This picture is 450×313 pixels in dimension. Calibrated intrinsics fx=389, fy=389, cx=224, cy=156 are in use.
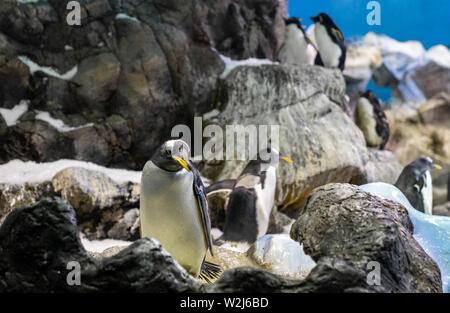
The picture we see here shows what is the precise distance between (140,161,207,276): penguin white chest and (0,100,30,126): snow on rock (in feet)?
8.68

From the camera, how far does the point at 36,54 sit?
14.4 feet

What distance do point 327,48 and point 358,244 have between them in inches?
208

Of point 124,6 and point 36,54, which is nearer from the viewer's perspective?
point 36,54

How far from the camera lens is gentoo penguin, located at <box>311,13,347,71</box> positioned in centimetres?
618

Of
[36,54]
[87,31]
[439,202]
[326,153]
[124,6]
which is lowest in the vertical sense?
[439,202]

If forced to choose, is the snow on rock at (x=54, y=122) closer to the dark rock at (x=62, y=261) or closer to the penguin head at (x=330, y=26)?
the dark rock at (x=62, y=261)

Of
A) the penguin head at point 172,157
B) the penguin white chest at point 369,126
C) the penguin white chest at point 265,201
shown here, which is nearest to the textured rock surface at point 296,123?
the penguin white chest at point 265,201

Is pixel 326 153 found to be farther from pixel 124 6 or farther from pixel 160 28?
pixel 124 6

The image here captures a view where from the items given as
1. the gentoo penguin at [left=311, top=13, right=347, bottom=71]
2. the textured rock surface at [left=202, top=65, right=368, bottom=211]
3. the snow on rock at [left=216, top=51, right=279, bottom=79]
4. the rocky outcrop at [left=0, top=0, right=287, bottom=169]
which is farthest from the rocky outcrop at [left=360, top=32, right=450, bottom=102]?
the rocky outcrop at [left=0, top=0, right=287, bottom=169]

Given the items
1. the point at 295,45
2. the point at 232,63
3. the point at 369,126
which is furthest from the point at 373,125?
the point at 232,63

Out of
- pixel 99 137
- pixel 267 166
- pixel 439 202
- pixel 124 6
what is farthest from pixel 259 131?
pixel 439 202

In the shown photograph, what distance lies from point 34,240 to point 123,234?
260 centimetres

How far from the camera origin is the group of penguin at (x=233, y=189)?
212cm
